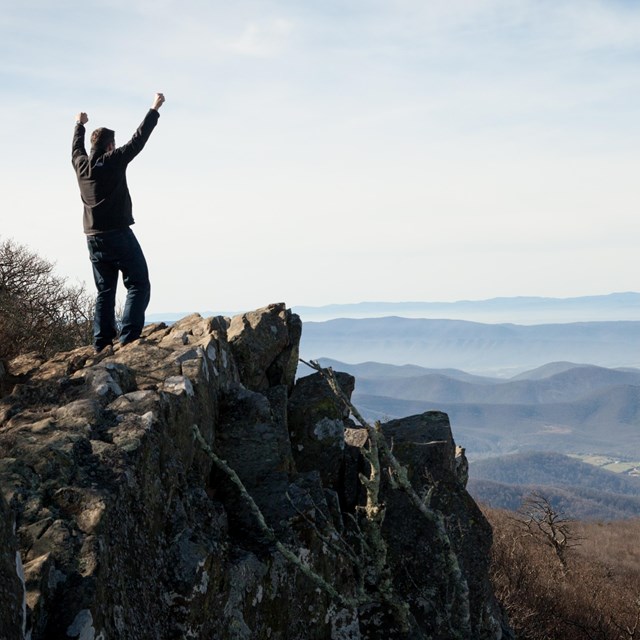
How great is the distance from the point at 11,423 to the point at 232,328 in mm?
6706

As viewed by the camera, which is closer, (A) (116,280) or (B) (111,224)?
(B) (111,224)

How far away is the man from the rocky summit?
2.24 feet

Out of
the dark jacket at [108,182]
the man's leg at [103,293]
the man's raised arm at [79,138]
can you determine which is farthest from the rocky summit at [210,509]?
the man's raised arm at [79,138]

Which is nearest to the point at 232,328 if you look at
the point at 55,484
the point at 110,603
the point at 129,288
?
the point at 129,288

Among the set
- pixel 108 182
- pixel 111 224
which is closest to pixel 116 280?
pixel 111 224

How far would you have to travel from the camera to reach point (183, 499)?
9531 millimetres

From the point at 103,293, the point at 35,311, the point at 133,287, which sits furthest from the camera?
the point at 35,311

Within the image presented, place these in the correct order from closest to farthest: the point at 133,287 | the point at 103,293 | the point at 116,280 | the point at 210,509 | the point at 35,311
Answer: the point at 210,509
the point at 133,287
the point at 103,293
the point at 116,280
the point at 35,311

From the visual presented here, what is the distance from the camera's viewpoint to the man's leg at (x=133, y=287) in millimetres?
14148

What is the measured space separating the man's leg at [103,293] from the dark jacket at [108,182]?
46 cm

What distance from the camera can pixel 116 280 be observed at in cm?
1462

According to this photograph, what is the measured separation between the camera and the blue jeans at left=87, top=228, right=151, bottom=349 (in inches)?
553

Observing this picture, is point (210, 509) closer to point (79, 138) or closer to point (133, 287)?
point (133, 287)

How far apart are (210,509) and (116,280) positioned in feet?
21.3
